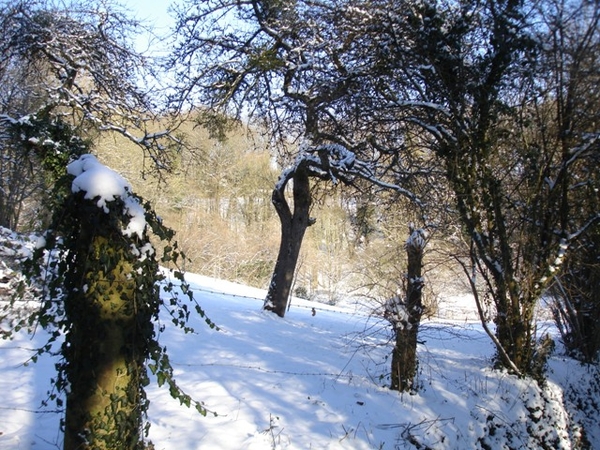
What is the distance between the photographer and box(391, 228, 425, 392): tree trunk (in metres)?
4.51

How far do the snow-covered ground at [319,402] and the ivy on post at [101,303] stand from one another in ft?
2.29

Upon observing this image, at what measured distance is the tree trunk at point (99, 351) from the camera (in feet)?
7.05

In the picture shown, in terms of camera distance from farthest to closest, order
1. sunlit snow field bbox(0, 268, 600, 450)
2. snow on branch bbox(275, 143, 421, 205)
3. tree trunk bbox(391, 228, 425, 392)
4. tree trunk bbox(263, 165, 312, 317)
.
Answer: tree trunk bbox(263, 165, 312, 317) → snow on branch bbox(275, 143, 421, 205) → tree trunk bbox(391, 228, 425, 392) → sunlit snow field bbox(0, 268, 600, 450)

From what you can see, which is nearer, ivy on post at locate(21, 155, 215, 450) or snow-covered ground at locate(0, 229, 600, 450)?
ivy on post at locate(21, 155, 215, 450)

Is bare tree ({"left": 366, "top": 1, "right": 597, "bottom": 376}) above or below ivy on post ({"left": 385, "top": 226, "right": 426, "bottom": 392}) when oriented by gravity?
above

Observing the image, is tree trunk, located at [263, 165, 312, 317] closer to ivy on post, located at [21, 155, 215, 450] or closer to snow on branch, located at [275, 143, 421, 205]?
snow on branch, located at [275, 143, 421, 205]

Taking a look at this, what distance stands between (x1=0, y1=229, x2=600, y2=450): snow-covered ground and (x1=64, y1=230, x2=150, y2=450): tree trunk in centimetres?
68

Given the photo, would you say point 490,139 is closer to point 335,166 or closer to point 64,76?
point 335,166

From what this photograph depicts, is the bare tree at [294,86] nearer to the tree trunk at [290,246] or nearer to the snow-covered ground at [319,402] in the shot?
the tree trunk at [290,246]

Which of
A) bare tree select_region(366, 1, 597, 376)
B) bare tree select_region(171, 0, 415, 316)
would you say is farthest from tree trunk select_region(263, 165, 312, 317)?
bare tree select_region(366, 1, 597, 376)

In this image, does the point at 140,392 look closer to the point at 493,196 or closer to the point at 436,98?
the point at 493,196

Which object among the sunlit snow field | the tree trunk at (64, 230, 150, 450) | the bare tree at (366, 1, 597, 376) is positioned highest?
the bare tree at (366, 1, 597, 376)

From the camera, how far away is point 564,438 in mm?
4828

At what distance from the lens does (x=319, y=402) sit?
4.15 m
